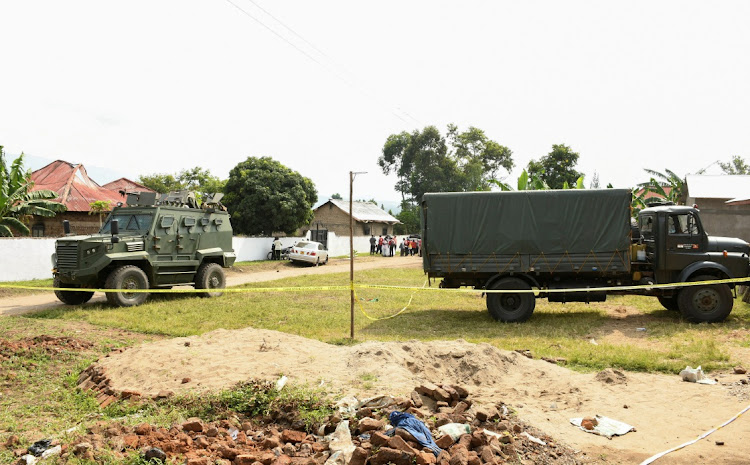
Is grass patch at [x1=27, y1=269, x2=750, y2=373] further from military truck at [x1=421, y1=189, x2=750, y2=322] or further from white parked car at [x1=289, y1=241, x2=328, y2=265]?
white parked car at [x1=289, y1=241, x2=328, y2=265]

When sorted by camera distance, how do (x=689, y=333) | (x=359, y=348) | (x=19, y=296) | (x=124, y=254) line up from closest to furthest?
(x=359, y=348)
(x=689, y=333)
(x=124, y=254)
(x=19, y=296)

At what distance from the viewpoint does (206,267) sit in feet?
48.3

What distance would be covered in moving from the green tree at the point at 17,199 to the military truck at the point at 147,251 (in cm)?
715

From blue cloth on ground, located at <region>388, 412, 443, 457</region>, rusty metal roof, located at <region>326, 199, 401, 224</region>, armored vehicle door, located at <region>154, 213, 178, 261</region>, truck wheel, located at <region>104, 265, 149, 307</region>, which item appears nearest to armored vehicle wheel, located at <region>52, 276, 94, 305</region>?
truck wheel, located at <region>104, 265, 149, 307</region>

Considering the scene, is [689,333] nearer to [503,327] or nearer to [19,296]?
[503,327]

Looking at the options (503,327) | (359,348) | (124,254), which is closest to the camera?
(359,348)

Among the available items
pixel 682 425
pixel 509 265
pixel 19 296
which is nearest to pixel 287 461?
pixel 682 425

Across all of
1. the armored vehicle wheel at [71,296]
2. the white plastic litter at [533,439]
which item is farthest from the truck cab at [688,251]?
the armored vehicle wheel at [71,296]

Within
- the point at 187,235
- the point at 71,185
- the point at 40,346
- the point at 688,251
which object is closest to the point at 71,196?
the point at 71,185

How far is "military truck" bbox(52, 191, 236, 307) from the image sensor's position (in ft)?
40.1

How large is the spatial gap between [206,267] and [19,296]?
5.06 metres

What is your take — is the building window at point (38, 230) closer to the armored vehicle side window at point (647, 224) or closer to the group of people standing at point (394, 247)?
the group of people standing at point (394, 247)

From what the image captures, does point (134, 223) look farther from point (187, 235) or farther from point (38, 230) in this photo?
point (38, 230)

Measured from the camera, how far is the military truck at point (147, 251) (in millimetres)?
12219
